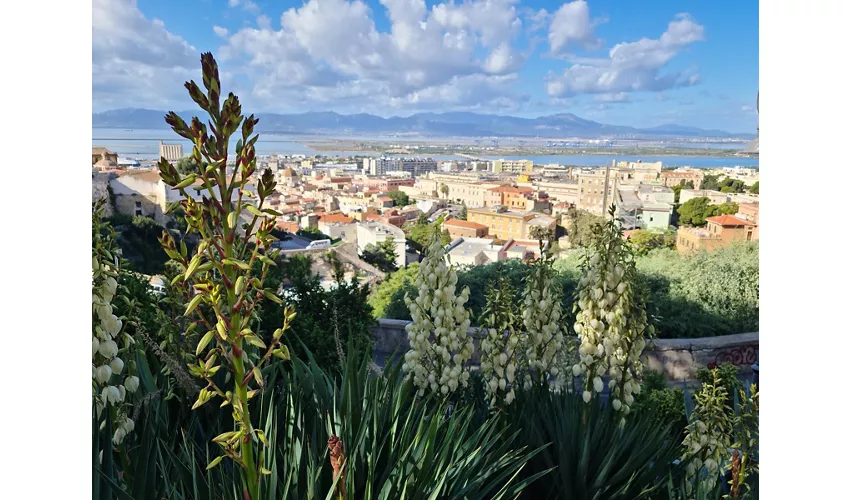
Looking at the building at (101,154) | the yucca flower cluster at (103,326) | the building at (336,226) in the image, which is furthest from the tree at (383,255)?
the yucca flower cluster at (103,326)

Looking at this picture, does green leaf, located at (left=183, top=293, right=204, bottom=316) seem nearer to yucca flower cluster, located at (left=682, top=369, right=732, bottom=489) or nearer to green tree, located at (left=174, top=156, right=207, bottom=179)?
green tree, located at (left=174, top=156, right=207, bottom=179)

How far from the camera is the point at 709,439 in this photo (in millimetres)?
1467

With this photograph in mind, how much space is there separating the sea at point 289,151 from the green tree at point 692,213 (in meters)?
0.71

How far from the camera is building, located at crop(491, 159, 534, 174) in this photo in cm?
498

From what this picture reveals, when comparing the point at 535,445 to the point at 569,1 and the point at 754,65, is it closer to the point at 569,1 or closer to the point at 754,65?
the point at 569,1

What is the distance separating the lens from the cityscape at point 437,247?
115cm

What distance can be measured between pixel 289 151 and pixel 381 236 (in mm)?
1270

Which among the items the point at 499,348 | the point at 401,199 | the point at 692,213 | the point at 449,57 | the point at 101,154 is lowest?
the point at 499,348

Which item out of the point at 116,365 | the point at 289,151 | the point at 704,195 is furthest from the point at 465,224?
the point at 116,365

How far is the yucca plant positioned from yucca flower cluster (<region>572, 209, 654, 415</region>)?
0.25 feet

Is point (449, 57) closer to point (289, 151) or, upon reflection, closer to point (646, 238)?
point (289, 151)

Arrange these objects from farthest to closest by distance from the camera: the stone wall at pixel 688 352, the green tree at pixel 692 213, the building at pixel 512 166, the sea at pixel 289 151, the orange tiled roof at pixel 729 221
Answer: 1. the green tree at pixel 692 213
2. the orange tiled roof at pixel 729 221
3. the building at pixel 512 166
4. the stone wall at pixel 688 352
5. the sea at pixel 289 151

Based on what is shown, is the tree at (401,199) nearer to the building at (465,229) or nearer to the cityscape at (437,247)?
the cityscape at (437,247)
